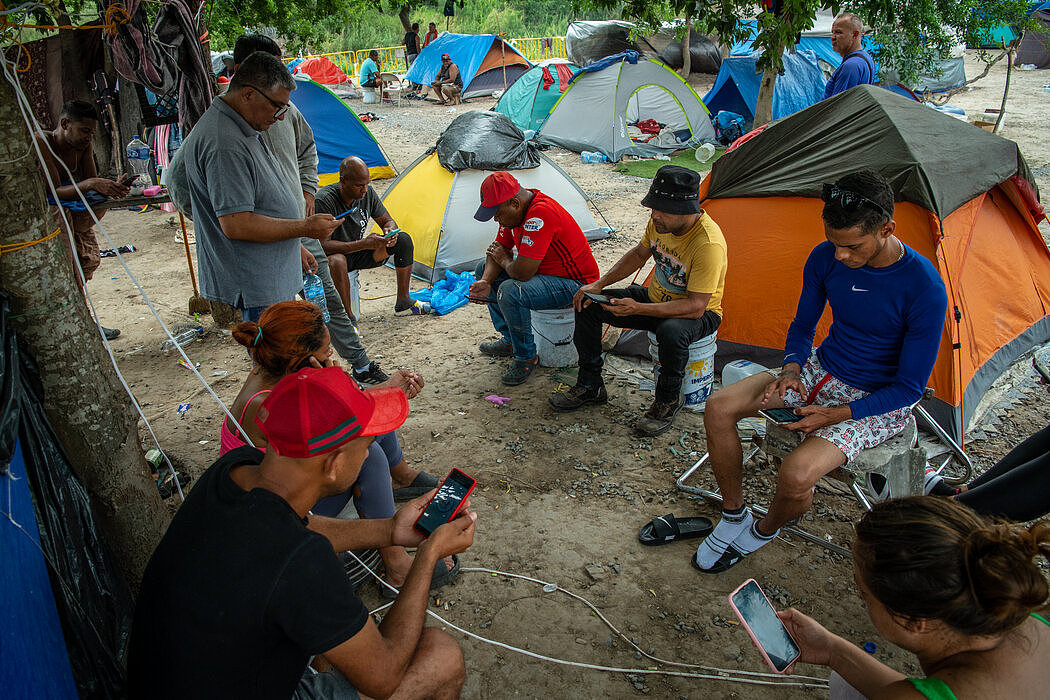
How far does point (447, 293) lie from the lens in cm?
609

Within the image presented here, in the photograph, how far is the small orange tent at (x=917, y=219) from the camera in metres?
3.60

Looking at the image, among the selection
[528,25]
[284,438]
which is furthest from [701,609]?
[528,25]

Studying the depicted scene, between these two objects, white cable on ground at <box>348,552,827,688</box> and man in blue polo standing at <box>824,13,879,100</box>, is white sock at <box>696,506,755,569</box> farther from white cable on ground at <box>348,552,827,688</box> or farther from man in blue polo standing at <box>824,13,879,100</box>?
man in blue polo standing at <box>824,13,879,100</box>

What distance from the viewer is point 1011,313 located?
405 cm

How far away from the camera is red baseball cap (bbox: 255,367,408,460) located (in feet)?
5.16

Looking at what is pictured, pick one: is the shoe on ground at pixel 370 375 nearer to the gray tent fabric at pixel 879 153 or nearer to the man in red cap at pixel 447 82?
the gray tent fabric at pixel 879 153

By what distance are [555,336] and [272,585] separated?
10.8ft

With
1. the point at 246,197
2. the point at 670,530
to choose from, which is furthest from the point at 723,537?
the point at 246,197

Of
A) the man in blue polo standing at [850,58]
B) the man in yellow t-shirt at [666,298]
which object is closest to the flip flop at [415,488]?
the man in yellow t-shirt at [666,298]

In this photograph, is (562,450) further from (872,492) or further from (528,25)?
(528,25)

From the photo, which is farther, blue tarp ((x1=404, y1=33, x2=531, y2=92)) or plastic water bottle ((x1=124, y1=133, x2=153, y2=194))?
blue tarp ((x1=404, y1=33, x2=531, y2=92))

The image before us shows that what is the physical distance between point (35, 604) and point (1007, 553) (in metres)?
2.23

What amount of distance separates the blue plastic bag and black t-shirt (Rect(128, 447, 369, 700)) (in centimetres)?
433

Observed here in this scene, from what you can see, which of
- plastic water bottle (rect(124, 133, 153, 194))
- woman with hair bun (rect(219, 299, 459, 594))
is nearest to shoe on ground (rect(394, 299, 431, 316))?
plastic water bottle (rect(124, 133, 153, 194))
